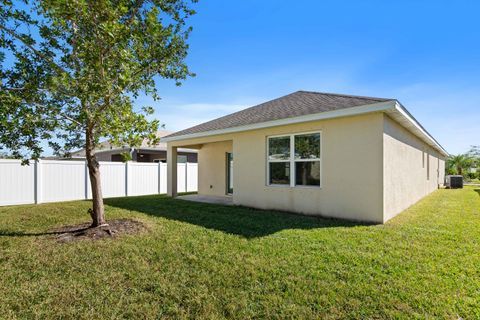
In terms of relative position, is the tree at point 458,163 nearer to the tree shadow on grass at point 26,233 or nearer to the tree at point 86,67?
the tree at point 86,67

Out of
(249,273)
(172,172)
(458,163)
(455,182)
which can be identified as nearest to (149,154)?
(172,172)

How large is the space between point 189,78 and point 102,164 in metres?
8.96

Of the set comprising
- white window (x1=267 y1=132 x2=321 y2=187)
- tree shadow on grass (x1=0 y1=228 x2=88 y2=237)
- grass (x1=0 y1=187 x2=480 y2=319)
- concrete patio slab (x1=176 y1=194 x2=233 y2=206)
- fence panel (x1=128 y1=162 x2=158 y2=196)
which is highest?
white window (x1=267 y1=132 x2=321 y2=187)

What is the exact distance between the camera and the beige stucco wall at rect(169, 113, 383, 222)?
22.8 feet

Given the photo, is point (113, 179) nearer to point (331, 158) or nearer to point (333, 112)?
Result: point (331, 158)

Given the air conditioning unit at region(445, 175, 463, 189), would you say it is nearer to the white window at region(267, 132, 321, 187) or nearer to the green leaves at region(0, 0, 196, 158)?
the white window at region(267, 132, 321, 187)

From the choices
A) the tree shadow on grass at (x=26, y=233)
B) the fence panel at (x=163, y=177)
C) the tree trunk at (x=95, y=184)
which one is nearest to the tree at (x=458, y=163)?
the fence panel at (x=163, y=177)

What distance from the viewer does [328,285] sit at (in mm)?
3434

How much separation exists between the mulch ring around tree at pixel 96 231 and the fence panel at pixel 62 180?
20.6 ft

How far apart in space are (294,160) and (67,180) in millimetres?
10340

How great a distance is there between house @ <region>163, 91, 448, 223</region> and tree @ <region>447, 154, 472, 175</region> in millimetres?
31128

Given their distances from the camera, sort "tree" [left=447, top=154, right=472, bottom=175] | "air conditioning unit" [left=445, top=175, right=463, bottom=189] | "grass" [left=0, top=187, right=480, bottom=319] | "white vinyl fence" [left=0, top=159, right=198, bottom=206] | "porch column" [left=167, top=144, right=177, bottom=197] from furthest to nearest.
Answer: "tree" [left=447, top=154, right=472, bottom=175], "air conditioning unit" [left=445, top=175, right=463, bottom=189], "porch column" [left=167, top=144, right=177, bottom=197], "white vinyl fence" [left=0, top=159, right=198, bottom=206], "grass" [left=0, top=187, right=480, bottom=319]

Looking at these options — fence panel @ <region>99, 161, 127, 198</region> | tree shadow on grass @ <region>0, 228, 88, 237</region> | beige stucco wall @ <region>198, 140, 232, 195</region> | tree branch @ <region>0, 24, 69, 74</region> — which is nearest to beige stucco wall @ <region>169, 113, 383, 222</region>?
beige stucco wall @ <region>198, 140, 232, 195</region>

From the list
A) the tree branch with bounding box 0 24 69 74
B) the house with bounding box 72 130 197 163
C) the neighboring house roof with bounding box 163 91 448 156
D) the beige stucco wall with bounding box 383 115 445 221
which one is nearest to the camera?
the tree branch with bounding box 0 24 69 74
